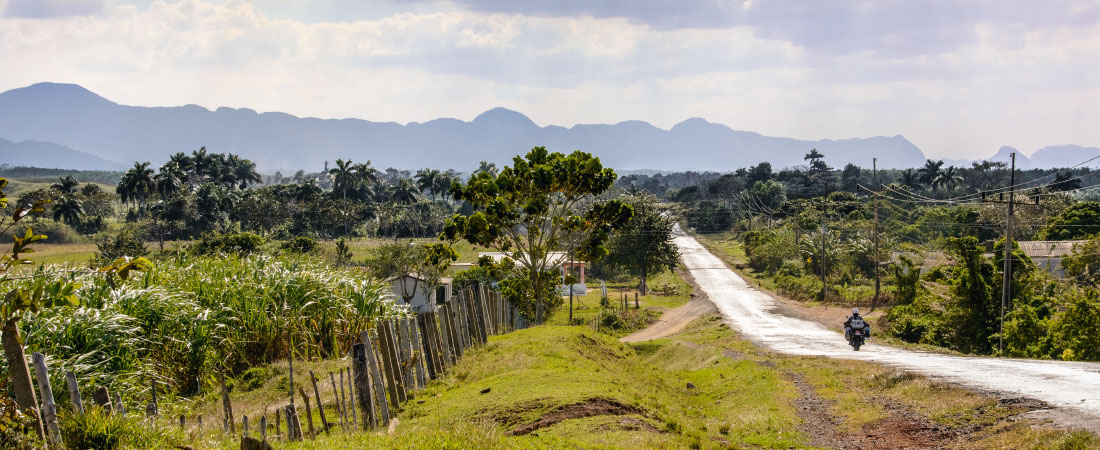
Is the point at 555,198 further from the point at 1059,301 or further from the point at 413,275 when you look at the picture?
the point at 413,275

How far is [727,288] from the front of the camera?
61.8m

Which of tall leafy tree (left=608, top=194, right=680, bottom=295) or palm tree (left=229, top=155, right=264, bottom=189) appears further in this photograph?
palm tree (left=229, top=155, right=264, bottom=189)

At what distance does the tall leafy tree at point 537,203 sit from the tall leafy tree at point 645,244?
26843 mm

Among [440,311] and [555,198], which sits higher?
[555,198]

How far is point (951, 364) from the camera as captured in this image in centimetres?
1894

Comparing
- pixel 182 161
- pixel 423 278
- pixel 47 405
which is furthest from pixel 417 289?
pixel 182 161

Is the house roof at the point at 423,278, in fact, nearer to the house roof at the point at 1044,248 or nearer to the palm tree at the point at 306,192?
the house roof at the point at 1044,248

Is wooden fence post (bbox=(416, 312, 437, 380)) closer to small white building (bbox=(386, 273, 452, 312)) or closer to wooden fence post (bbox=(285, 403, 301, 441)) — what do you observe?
wooden fence post (bbox=(285, 403, 301, 441))

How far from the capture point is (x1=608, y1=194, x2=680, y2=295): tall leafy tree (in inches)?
2267

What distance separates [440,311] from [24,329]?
23.0 feet

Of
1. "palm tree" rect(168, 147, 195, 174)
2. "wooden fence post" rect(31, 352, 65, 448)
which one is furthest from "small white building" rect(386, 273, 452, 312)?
"palm tree" rect(168, 147, 195, 174)

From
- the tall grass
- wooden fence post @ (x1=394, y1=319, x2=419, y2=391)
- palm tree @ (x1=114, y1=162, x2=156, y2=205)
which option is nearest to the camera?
the tall grass

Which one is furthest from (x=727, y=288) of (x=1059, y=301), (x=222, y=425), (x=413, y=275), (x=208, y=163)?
(x=208, y=163)

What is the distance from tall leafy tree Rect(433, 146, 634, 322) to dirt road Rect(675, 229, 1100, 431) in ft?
27.8
